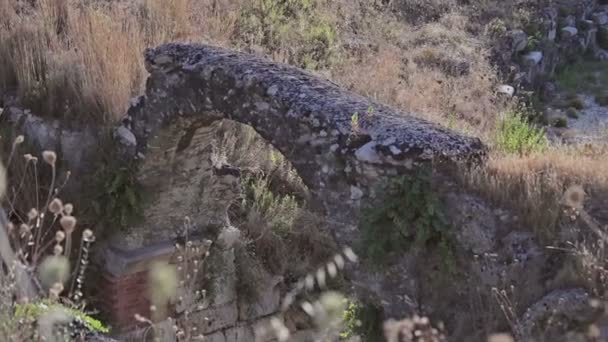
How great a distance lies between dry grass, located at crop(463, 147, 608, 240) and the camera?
5043 mm

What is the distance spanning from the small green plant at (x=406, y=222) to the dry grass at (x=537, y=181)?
0.91 ft

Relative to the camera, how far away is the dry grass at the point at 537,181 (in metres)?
5.04

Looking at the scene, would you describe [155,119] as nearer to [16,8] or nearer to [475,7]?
[16,8]

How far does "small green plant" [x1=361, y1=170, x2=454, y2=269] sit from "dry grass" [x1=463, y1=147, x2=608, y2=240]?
0.28m

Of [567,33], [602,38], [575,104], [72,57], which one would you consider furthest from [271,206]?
[602,38]

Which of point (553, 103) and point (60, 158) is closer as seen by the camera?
point (60, 158)

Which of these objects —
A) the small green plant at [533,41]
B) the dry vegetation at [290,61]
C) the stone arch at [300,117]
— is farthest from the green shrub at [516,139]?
the small green plant at [533,41]

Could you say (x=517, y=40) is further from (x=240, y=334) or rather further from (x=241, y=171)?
(x=240, y=334)

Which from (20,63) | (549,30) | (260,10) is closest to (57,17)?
(20,63)

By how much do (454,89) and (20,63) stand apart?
6651mm

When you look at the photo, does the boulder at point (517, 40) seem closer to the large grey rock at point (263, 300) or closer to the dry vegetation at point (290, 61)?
the dry vegetation at point (290, 61)

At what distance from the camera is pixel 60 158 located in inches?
300

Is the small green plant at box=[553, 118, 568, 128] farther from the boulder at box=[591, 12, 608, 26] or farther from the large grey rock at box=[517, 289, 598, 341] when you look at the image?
the large grey rock at box=[517, 289, 598, 341]

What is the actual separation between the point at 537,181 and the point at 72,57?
4758 millimetres
